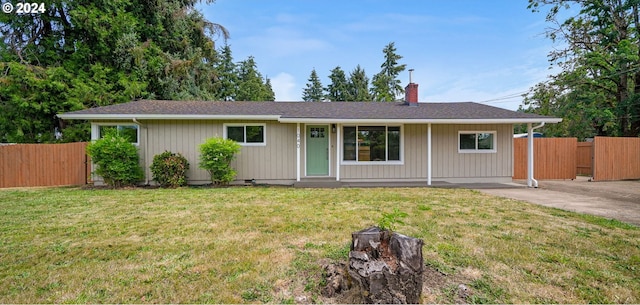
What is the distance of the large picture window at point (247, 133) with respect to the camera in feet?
30.2

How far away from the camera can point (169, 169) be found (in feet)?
27.1

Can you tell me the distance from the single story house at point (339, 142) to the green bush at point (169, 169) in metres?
0.53

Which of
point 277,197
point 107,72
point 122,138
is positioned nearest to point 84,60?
point 107,72

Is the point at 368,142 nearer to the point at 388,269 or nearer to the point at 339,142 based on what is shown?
the point at 339,142

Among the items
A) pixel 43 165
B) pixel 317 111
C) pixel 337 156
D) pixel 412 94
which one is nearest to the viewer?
pixel 337 156

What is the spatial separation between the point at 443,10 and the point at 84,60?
1715cm

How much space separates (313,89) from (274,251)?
126 ft

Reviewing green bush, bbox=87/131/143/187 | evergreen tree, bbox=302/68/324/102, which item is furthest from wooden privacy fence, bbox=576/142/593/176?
evergreen tree, bbox=302/68/324/102

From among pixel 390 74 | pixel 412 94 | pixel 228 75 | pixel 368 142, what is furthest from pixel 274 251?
pixel 390 74

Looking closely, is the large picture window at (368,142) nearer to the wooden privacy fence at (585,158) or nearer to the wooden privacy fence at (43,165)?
the wooden privacy fence at (585,158)

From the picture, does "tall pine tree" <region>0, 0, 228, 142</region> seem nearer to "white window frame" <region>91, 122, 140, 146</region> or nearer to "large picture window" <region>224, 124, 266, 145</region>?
"white window frame" <region>91, 122, 140, 146</region>

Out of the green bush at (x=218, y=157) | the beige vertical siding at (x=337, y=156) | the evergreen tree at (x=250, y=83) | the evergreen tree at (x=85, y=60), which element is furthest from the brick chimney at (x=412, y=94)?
the evergreen tree at (x=250, y=83)

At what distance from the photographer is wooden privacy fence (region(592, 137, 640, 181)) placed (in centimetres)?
1062

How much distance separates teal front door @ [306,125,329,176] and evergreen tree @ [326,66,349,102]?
88.0ft
